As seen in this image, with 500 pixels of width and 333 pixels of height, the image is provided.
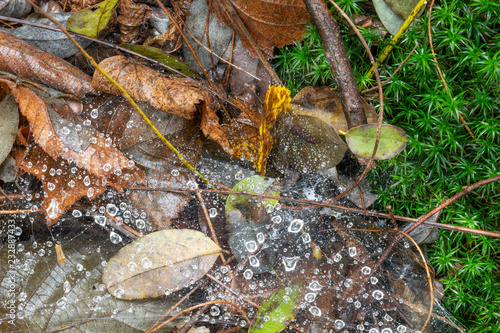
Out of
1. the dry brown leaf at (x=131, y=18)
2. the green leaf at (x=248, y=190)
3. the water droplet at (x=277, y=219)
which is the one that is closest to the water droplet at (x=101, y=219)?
the green leaf at (x=248, y=190)

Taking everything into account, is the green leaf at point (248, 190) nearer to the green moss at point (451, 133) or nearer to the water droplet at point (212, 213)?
A: the water droplet at point (212, 213)

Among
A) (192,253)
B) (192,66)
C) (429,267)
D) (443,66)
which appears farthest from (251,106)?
(429,267)

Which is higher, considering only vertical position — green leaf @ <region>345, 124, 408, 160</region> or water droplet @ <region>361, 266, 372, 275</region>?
green leaf @ <region>345, 124, 408, 160</region>

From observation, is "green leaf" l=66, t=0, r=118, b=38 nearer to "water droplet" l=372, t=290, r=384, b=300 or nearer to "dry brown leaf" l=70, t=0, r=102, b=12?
"dry brown leaf" l=70, t=0, r=102, b=12

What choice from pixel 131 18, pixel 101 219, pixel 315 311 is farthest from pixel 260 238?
pixel 131 18

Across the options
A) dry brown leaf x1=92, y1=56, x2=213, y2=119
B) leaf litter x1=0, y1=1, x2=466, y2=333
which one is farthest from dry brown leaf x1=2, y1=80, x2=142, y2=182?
dry brown leaf x1=92, y1=56, x2=213, y2=119

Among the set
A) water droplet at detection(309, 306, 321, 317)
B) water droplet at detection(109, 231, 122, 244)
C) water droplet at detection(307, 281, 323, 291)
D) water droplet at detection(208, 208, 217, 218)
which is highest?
water droplet at detection(208, 208, 217, 218)

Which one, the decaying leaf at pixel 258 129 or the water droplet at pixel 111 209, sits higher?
the decaying leaf at pixel 258 129

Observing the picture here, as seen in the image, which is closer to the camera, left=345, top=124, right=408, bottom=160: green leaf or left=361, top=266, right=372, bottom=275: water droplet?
left=345, top=124, right=408, bottom=160: green leaf
